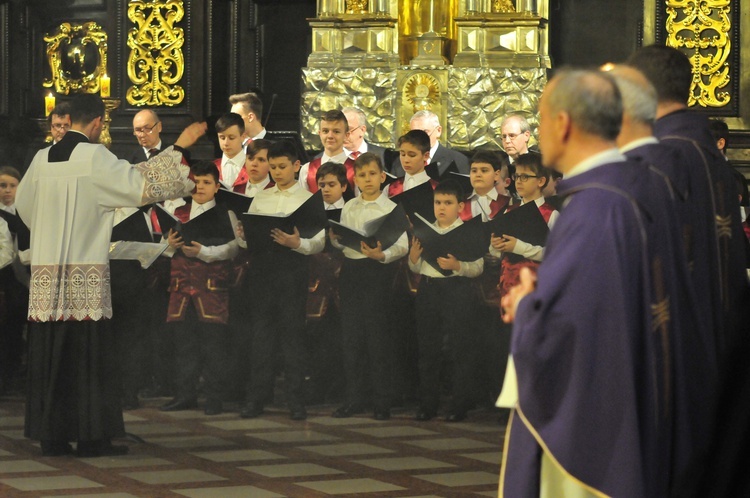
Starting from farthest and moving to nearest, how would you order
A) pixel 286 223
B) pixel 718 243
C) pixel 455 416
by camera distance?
pixel 286 223
pixel 455 416
pixel 718 243

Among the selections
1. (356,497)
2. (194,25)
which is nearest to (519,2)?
(194,25)

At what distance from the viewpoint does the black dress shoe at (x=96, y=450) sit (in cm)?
693

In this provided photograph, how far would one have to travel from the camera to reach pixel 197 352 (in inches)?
333

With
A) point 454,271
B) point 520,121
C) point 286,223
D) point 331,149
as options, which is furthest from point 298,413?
point 520,121

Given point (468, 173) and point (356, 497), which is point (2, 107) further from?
point (356, 497)

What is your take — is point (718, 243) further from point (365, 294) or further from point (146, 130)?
point (146, 130)

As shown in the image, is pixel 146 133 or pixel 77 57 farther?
pixel 77 57

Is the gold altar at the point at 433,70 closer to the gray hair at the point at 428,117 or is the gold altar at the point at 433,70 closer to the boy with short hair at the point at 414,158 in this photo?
the gray hair at the point at 428,117

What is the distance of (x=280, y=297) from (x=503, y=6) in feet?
10.9

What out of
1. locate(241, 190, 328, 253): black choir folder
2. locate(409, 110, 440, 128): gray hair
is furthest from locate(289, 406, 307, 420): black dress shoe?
locate(409, 110, 440, 128): gray hair

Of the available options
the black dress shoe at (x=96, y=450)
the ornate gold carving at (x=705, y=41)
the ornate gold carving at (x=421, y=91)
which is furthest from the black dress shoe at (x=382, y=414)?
the ornate gold carving at (x=705, y=41)

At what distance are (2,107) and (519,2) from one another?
4322mm

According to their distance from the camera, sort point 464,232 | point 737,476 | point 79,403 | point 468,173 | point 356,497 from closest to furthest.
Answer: point 737,476
point 356,497
point 79,403
point 464,232
point 468,173

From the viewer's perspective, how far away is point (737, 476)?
14.9 ft
